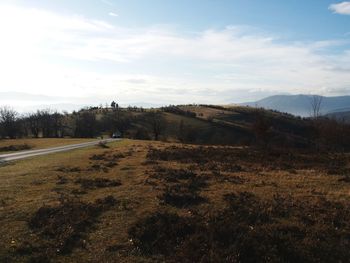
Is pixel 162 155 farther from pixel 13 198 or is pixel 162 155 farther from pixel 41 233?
pixel 41 233

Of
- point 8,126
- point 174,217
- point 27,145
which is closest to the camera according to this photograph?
point 174,217

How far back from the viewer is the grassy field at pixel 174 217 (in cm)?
1306

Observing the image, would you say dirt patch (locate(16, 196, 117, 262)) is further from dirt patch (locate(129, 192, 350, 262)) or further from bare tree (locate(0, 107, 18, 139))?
bare tree (locate(0, 107, 18, 139))

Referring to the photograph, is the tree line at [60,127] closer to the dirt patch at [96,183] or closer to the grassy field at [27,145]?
the grassy field at [27,145]

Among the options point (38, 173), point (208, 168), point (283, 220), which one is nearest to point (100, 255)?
point (283, 220)

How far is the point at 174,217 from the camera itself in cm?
1609

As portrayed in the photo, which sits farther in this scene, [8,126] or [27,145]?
[8,126]

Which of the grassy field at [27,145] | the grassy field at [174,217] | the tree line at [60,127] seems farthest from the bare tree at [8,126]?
the grassy field at [174,217]

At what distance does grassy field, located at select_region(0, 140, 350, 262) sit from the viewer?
13.1 meters

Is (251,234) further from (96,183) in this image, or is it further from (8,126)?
(8,126)

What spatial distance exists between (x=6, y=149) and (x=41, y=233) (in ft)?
162

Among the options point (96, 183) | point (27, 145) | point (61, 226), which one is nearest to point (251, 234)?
point (61, 226)

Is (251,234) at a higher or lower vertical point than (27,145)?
higher

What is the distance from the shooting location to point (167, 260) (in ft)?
41.1
